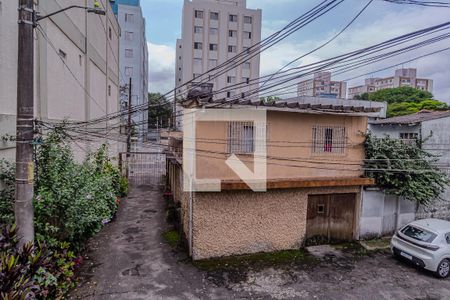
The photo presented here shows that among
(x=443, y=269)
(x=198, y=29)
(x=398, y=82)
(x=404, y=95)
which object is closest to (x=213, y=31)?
(x=198, y=29)

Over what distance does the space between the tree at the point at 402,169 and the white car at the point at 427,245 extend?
115 cm

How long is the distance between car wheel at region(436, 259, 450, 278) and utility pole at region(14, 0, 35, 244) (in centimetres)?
966

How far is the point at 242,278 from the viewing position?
7.29 metres

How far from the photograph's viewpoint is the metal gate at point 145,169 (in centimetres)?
1937

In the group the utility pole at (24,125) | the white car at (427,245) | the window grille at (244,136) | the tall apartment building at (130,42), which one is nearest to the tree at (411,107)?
the white car at (427,245)

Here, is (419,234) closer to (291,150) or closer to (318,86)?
(291,150)

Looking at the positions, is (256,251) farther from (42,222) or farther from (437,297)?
(42,222)

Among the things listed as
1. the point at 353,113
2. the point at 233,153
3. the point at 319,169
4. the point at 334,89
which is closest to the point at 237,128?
the point at 233,153

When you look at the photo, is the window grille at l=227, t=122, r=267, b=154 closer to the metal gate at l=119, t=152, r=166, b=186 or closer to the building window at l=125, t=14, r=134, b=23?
the metal gate at l=119, t=152, r=166, b=186

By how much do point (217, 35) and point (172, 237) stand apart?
36.0 m

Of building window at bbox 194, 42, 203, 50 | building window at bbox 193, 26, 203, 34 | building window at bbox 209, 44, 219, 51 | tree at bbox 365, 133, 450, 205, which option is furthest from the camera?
building window at bbox 209, 44, 219, 51

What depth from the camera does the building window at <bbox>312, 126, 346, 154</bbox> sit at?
904 centimetres

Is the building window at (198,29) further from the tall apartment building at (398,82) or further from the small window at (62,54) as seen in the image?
the tall apartment building at (398,82)

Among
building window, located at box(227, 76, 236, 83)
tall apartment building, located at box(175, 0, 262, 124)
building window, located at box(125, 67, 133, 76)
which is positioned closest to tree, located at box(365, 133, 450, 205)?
tall apartment building, located at box(175, 0, 262, 124)
